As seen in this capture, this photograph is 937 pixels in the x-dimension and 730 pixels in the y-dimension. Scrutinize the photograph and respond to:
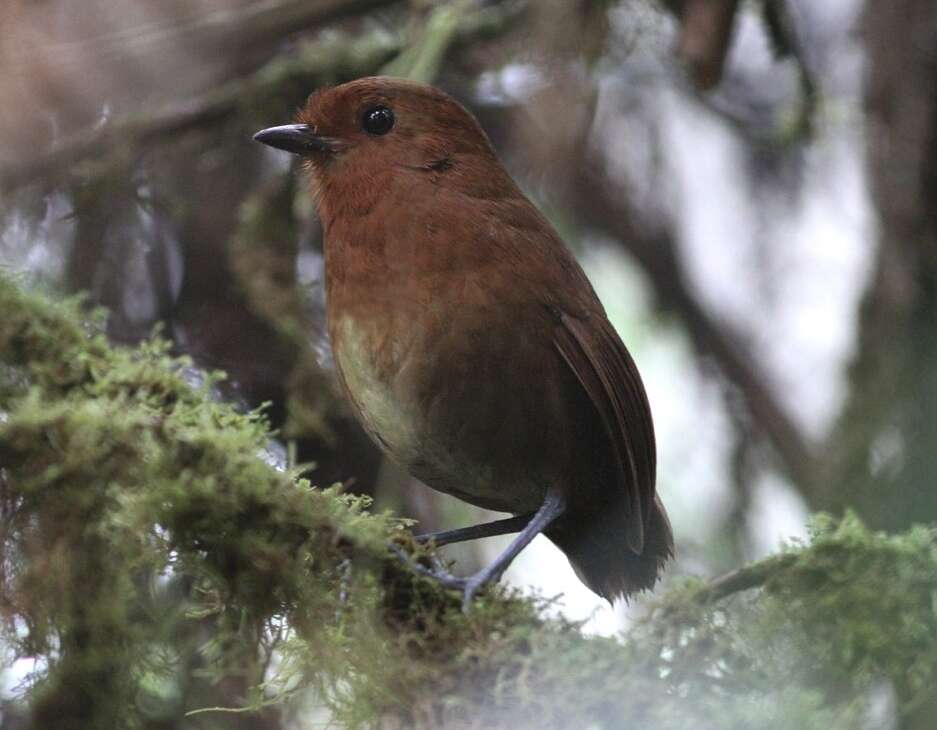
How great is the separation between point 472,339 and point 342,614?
0.88m

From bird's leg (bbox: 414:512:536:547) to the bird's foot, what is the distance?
1.19 ft

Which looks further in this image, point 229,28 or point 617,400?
point 229,28

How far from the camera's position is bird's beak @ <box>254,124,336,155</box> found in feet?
11.2

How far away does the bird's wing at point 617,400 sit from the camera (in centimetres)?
319

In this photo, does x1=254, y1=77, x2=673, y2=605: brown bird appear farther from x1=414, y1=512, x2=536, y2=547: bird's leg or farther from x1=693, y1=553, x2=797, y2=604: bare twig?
x1=693, y1=553, x2=797, y2=604: bare twig

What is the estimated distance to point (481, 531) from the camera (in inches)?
132

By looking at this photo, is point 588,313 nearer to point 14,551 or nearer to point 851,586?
point 851,586

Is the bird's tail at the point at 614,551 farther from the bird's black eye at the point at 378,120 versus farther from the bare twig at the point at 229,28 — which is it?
the bare twig at the point at 229,28

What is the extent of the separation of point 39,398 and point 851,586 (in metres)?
1.70

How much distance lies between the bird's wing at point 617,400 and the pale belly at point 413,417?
8.9 inches

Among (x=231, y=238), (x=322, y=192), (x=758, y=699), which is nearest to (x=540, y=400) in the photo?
(x=322, y=192)

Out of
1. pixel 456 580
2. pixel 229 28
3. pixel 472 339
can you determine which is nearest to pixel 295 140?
pixel 472 339

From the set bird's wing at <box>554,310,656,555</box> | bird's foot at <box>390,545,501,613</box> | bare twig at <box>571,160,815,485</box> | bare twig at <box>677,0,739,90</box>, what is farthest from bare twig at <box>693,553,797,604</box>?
bare twig at <box>571,160,815,485</box>

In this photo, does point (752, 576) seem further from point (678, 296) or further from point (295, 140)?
point (678, 296)
